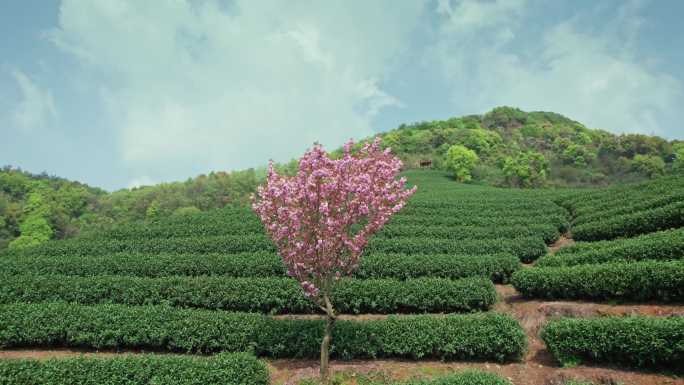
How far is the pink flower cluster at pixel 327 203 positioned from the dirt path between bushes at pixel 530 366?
250 centimetres

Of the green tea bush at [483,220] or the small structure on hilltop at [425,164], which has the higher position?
the small structure on hilltop at [425,164]

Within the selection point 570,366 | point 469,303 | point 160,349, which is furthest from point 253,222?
point 570,366

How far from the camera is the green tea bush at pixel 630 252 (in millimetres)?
11234

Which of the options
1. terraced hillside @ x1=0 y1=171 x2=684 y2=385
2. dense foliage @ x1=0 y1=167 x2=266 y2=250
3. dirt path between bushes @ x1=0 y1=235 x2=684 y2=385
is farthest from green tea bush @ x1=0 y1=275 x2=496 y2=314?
dense foliage @ x1=0 y1=167 x2=266 y2=250

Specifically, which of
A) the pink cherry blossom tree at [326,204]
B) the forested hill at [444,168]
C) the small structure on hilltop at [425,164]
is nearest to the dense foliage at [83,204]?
the forested hill at [444,168]

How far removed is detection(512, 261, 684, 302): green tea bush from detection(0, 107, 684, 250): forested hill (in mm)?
42304

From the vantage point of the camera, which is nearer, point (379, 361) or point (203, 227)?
point (379, 361)

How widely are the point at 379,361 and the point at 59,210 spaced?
81.2 meters

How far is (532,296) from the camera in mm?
12711

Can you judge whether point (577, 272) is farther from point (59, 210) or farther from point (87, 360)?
point (59, 210)

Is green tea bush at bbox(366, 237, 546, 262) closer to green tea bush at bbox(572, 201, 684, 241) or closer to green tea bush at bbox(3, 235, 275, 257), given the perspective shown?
green tea bush at bbox(572, 201, 684, 241)

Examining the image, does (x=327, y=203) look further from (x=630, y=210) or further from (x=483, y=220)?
(x=483, y=220)

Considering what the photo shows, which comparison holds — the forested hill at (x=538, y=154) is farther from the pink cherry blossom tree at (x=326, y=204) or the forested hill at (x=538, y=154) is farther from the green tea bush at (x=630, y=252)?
the pink cherry blossom tree at (x=326, y=204)

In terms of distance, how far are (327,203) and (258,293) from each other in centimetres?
660
